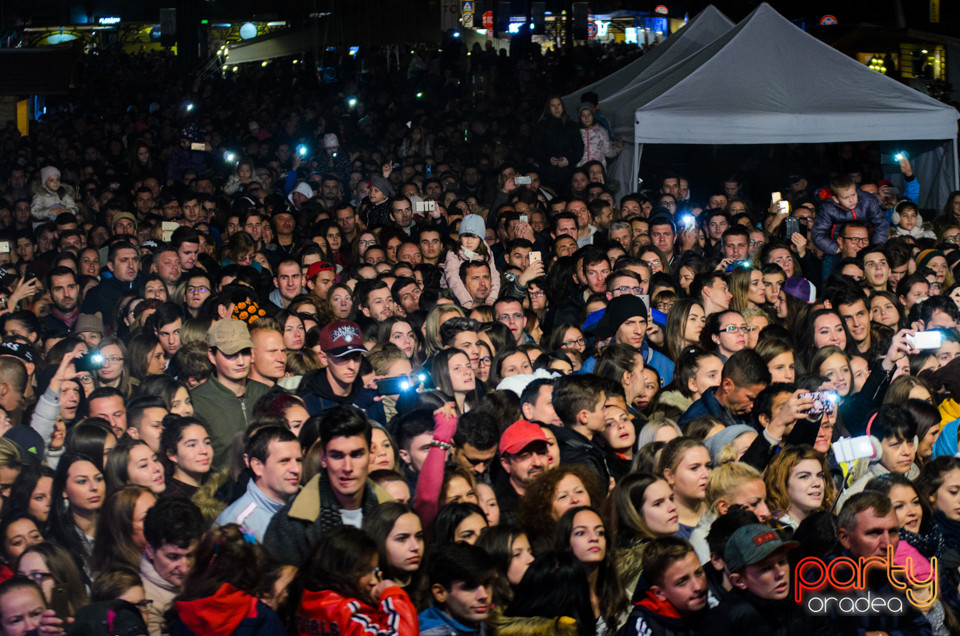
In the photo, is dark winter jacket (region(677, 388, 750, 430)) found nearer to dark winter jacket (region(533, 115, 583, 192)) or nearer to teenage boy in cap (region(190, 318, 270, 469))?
teenage boy in cap (region(190, 318, 270, 469))

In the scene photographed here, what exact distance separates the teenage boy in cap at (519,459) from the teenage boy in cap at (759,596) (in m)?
1.15

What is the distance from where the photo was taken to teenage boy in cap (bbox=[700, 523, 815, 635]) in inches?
144

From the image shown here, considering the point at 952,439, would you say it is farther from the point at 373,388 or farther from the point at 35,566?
the point at 35,566

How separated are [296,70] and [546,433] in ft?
55.6

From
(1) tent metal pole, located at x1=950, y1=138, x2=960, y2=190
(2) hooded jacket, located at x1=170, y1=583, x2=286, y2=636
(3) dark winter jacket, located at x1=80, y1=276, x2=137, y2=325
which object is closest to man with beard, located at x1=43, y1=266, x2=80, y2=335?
(3) dark winter jacket, located at x1=80, y1=276, x2=137, y2=325

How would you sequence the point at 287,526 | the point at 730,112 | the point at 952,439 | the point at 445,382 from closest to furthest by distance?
the point at 287,526, the point at 952,439, the point at 445,382, the point at 730,112

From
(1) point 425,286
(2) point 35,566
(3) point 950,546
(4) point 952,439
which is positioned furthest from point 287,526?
(1) point 425,286

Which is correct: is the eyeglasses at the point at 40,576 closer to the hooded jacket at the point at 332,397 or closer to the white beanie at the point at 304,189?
the hooded jacket at the point at 332,397

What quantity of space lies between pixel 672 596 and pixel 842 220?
7076 millimetres

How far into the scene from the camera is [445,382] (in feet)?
19.7

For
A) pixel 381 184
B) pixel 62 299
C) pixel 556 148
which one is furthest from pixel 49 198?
pixel 556 148

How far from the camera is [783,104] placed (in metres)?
12.3

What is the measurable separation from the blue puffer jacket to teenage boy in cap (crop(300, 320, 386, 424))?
17.7 ft

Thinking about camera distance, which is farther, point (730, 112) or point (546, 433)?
point (730, 112)
